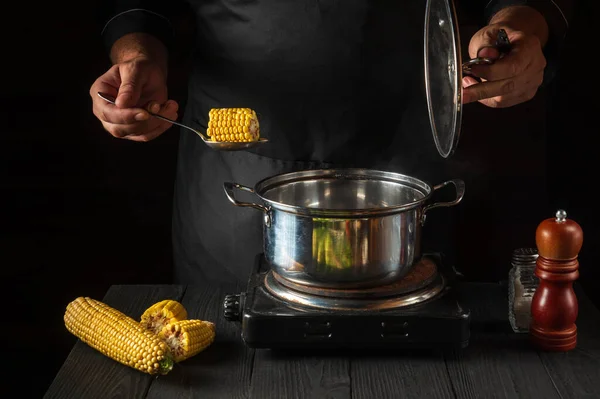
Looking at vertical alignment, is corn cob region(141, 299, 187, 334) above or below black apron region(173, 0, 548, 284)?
below

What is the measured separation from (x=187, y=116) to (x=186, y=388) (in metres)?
1.14

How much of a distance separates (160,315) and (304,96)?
0.78 m

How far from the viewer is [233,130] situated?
1.97 m

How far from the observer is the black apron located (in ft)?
7.30

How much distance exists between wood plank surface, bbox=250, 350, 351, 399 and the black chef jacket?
0.75 metres

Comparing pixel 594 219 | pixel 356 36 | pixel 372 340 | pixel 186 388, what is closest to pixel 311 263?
pixel 372 340

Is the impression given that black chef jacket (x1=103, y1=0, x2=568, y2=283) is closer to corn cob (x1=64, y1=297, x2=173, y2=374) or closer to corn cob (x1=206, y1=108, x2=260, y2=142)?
corn cob (x1=206, y1=108, x2=260, y2=142)

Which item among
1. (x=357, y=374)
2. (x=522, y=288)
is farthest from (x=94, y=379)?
(x=522, y=288)

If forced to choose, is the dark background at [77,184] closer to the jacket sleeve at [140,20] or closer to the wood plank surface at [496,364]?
the jacket sleeve at [140,20]

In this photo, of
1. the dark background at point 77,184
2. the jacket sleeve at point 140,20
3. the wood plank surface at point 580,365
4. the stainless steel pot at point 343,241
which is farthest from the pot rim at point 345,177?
the dark background at point 77,184

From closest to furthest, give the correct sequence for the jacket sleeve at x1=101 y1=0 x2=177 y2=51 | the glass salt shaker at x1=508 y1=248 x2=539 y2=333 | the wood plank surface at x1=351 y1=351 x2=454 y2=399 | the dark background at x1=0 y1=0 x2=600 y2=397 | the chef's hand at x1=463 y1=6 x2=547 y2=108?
the wood plank surface at x1=351 y1=351 x2=454 y2=399, the glass salt shaker at x1=508 y1=248 x2=539 y2=333, the chef's hand at x1=463 y1=6 x2=547 y2=108, the jacket sleeve at x1=101 y1=0 x2=177 y2=51, the dark background at x1=0 y1=0 x2=600 y2=397

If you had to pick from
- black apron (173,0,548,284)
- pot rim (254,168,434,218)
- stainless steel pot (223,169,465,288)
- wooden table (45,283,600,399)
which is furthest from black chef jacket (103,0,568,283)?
wooden table (45,283,600,399)

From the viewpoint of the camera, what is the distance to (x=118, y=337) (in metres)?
1.65

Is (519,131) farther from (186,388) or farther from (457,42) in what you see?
(186,388)
